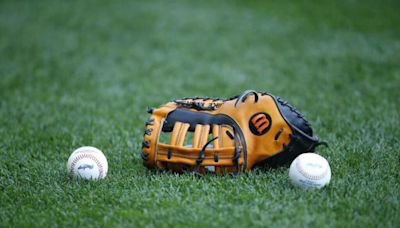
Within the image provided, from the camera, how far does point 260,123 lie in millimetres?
3607

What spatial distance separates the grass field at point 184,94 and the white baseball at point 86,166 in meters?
0.07

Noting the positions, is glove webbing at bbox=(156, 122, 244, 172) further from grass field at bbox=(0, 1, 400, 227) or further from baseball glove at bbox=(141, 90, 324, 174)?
grass field at bbox=(0, 1, 400, 227)

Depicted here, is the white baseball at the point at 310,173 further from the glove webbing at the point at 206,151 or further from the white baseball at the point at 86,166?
the white baseball at the point at 86,166

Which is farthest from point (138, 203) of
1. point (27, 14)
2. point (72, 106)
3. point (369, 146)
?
point (27, 14)

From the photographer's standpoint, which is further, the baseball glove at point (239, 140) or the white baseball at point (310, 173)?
the baseball glove at point (239, 140)

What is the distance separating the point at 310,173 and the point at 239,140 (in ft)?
1.92

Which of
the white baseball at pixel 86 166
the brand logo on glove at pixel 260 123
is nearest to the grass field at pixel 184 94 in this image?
the white baseball at pixel 86 166

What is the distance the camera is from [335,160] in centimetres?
385

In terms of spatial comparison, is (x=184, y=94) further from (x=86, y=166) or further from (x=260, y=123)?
(x=86, y=166)

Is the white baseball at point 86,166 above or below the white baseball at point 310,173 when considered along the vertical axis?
below

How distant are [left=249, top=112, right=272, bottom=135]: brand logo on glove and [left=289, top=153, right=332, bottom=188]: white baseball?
413mm

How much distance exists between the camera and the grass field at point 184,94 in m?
3.04

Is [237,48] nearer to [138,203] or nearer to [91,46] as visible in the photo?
[91,46]

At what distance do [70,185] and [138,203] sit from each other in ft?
1.96
